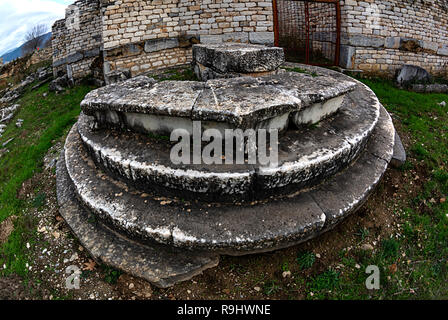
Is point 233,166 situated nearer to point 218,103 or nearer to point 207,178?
point 207,178

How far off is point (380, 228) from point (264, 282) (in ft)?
4.77

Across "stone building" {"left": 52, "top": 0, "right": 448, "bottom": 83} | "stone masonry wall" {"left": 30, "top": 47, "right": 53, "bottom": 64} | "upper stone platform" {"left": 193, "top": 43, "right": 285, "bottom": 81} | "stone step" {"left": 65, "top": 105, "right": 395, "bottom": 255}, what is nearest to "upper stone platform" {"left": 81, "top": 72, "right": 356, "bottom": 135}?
"upper stone platform" {"left": 193, "top": 43, "right": 285, "bottom": 81}

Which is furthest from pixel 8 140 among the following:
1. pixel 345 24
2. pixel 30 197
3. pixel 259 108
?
pixel 345 24

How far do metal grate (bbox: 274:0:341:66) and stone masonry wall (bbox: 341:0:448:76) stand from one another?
1.16 ft

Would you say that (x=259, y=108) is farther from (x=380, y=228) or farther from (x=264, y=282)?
(x=380, y=228)

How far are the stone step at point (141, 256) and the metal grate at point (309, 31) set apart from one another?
20.4ft

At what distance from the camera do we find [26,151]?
4.71 meters

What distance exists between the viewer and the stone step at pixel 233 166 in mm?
2391

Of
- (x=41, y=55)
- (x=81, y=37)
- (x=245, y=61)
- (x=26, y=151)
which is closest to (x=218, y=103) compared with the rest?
(x=245, y=61)

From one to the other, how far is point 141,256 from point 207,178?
939mm

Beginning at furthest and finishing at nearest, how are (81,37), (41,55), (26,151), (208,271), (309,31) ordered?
(41,55) < (81,37) < (309,31) < (26,151) < (208,271)

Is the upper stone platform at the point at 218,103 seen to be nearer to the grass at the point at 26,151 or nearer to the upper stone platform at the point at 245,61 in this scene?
the upper stone platform at the point at 245,61

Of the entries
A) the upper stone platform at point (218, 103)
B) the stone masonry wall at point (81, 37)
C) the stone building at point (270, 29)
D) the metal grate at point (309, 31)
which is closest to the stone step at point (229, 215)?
the upper stone platform at point (218, 103)

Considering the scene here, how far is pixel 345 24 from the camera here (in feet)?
21.8
